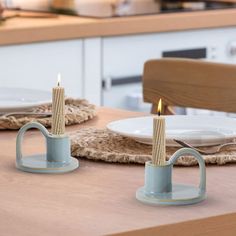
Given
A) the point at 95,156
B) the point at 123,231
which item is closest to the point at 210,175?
the point at 95,156

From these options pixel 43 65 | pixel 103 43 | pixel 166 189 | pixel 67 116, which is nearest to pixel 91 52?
pixel 103 43

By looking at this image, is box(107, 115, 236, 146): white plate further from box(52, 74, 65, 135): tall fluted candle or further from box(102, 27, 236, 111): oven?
box(102, 27, 236, 111): oven

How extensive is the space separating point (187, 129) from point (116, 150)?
20 cm

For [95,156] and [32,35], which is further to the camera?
[32,35]

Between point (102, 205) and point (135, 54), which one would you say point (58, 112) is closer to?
point (102, 205)

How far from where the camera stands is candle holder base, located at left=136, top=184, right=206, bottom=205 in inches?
50.7

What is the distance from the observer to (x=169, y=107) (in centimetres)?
229

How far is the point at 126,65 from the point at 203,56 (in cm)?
35

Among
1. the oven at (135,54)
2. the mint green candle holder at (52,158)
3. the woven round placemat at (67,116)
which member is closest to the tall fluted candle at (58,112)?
the mint green candle holder at (52,158)

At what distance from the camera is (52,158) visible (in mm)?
1480

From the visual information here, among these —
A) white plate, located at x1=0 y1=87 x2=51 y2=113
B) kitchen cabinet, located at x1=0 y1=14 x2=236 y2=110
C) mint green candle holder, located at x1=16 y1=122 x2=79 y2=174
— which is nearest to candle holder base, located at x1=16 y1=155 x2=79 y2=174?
mint green candle holder, located at x1=16 y1=122 x2=79 y2=174

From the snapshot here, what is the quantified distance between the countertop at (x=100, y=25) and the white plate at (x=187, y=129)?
4.47 feet

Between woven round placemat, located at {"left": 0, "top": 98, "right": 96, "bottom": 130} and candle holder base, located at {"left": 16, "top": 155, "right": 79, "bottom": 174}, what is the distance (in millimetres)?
258

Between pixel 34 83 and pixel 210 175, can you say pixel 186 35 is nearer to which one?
A: pixel 34 83
